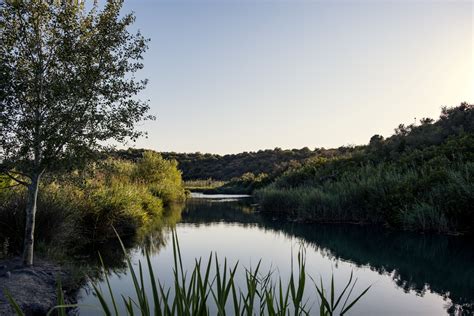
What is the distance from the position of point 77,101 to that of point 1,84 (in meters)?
1.05

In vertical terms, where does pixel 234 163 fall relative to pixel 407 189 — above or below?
above

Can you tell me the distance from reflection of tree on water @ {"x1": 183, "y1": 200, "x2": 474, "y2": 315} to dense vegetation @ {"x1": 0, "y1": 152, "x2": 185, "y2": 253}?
385 cm

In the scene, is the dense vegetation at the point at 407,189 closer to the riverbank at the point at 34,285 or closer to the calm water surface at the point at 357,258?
the calm water surface at the point at 357,258

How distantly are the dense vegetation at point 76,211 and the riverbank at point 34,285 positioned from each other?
71 cm

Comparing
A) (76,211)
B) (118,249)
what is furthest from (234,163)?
(76,211)

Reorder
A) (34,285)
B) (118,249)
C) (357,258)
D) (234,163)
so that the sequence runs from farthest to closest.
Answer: (234,163)
(118,249)
(357,258)
(34,285)

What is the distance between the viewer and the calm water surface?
590 cm

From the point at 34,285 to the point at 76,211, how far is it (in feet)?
12.1

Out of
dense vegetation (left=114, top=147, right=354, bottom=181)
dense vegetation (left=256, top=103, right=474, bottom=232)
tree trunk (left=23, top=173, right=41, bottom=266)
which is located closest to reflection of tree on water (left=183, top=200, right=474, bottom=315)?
dense vegetation (left=256, top=103, right=474, bottom=232)

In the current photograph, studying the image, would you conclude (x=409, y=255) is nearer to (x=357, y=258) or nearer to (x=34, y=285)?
(x=357, y=258)

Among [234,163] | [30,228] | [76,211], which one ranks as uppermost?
[234,163]

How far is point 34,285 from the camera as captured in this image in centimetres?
546

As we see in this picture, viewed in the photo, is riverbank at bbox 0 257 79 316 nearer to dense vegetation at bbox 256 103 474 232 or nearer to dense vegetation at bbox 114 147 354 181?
dense vegetation at bbox 256 103 474 232

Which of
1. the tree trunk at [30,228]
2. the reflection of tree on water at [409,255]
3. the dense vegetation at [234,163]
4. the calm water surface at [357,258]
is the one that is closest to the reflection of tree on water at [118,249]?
the calm water surface at [357,258]
